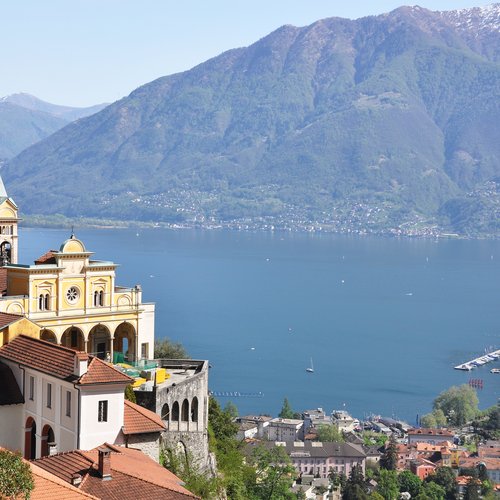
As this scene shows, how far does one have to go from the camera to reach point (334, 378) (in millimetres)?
93438

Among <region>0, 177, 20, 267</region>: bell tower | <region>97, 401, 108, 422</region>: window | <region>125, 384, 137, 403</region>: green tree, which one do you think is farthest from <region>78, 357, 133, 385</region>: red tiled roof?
<region>0, 177, 20, 267</region>: bell tower

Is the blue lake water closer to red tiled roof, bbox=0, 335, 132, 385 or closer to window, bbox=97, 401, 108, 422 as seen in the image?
red tiled roof, bbox=0, 335, 132, 385

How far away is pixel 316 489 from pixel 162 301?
7472 centimetres

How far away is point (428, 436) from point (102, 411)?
192ft

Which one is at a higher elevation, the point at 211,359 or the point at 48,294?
the point at 48,294

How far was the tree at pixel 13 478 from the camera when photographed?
1140 cm

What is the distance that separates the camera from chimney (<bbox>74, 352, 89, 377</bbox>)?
17344 mm

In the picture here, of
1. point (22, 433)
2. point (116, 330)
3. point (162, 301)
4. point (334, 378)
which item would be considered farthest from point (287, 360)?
point (22, 433)

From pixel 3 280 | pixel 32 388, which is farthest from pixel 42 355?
pixel 3 280

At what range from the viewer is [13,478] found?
11484mm

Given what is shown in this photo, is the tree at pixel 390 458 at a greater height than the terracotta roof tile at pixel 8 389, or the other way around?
the terracotta roof tile at pixel 8 389

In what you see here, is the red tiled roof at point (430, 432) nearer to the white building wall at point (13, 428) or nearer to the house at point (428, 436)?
the house at point (428, 436)

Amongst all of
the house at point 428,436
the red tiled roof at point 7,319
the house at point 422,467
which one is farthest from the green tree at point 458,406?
the red tiled roof at point 7,319

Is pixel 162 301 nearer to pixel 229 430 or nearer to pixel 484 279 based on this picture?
pixel 484 279
